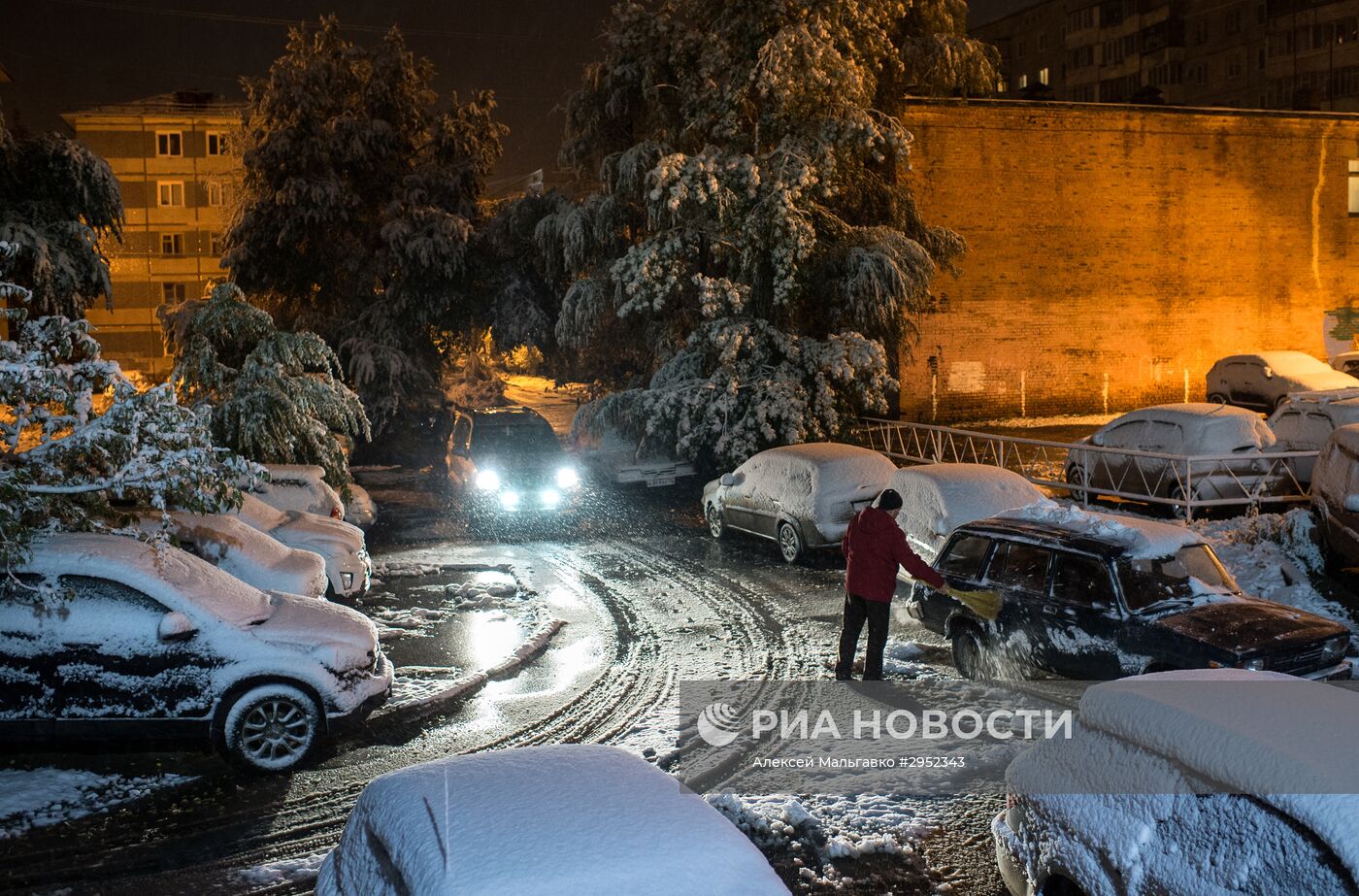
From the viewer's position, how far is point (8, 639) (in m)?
7.62

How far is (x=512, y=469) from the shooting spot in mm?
19922

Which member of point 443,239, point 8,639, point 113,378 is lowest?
point 8,639

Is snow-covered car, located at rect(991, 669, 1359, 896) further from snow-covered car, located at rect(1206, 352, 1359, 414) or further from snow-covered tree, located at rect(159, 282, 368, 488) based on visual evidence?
snow-covered car, located at rect(1206, 352, 1359, 414)

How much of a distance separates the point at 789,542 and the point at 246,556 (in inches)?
278

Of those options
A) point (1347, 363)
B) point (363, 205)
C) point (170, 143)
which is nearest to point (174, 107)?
point (170, 143)

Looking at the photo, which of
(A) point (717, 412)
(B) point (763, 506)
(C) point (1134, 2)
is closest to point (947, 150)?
(A) point (717, 412)

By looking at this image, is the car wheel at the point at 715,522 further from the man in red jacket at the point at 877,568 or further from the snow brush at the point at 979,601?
the man in red jacket at the point at 877,568

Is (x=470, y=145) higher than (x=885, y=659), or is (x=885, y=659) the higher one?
(x=470, y=145)

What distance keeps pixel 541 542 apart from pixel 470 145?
1669 centimetres

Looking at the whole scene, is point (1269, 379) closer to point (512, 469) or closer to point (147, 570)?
point (512, 469)

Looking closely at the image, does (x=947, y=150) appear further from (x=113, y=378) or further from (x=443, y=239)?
(x=113, y=378)

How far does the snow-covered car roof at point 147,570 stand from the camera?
7.85 metres

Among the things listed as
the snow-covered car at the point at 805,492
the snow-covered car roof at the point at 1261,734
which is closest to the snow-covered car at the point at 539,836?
the snow-covered car roof at the point at 1261,734

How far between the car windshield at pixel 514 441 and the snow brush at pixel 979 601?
11856 millimetres
